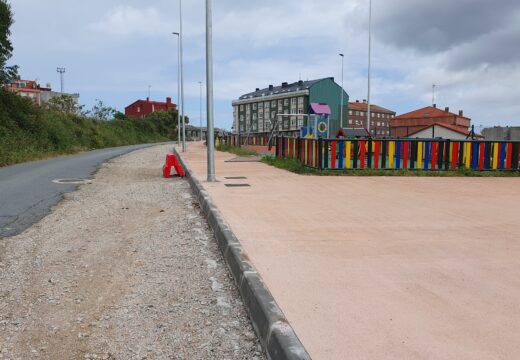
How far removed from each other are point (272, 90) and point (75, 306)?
106 m

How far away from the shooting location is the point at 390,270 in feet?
14.0

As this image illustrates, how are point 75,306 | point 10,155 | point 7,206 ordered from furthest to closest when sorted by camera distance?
point 10,155 < point 7,206 < point 75,306

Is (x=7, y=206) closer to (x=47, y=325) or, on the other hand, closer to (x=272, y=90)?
(x=47, y=325)

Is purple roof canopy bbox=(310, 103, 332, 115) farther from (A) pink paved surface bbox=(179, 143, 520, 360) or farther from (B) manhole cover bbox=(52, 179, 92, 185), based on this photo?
(A) pink paved surface bbox=(179, 143, 520, 360)

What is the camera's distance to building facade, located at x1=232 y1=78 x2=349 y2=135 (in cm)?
9344

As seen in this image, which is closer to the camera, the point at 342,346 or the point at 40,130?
the point at 342,346

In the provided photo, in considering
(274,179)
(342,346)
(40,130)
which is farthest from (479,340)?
(40,130)

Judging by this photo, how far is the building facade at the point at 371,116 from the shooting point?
118m

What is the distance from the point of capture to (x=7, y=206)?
8.73 meters

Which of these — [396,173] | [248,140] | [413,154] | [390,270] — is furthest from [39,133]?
[390,270]

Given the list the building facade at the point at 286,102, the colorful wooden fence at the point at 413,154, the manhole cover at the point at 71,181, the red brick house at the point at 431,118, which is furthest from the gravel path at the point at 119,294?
the red brick house at the point at 431,118

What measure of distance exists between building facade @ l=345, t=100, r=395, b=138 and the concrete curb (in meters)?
111

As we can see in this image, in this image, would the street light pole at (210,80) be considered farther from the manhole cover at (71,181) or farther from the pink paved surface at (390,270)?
the manhole cover at (71,181)

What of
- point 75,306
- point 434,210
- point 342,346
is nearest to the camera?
point 342,346
